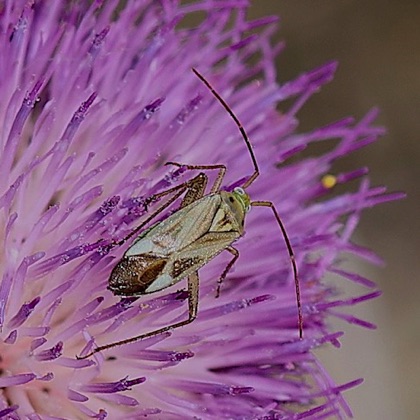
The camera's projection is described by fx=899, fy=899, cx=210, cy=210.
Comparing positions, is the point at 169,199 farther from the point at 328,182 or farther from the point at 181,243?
the point at 328,182

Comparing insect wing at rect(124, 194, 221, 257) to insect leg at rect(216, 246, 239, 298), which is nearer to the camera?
insect wing at rect(124, 194, 221, 257)

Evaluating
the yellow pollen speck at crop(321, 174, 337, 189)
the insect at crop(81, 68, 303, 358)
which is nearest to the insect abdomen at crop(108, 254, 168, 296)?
the insect at crop(81, 68, 303, 358)

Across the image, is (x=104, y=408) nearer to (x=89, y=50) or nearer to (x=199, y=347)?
(x=199, y=347)

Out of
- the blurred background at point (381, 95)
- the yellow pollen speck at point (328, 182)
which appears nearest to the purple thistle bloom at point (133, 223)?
the yellow pollen speck at point (328, 182)

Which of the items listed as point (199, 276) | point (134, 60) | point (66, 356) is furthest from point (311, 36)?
point (66, 356)

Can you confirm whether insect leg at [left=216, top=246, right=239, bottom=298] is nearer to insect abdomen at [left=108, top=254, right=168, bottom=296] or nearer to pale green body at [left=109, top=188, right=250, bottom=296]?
pale green body at [left=109, top=188, right=250, bottom=296]
